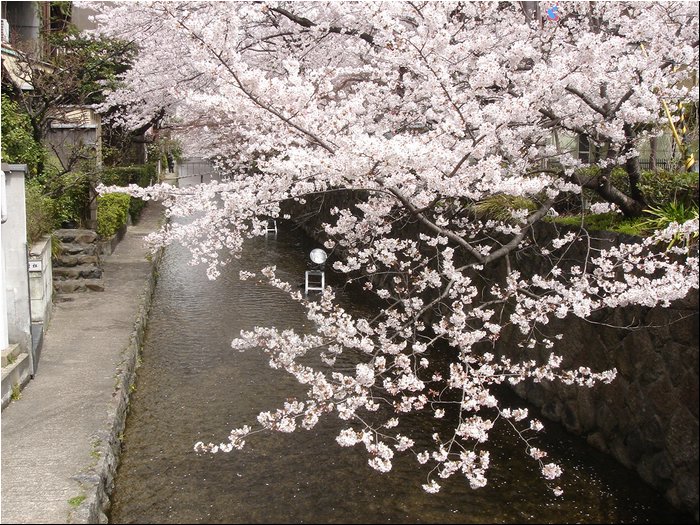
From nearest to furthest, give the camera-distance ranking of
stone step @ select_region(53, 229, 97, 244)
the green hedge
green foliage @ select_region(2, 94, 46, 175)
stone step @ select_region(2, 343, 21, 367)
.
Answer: stone step @ select_region(2, 343, 21, 367) < green foliage @ select_region(2, 94, 46, 175) < stone step @ select_region(53, 229, 97, 244) < the green hedge

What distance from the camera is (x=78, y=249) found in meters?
11.2

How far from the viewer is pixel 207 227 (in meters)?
8.20

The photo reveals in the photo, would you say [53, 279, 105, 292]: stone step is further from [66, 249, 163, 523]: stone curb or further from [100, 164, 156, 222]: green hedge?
[100, 164, 156, 222]: green hedge

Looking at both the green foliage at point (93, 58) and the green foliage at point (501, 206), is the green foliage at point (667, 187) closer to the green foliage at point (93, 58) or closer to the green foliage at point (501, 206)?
the green foliage at point (501, 206)

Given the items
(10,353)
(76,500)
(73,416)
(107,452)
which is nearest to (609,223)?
(107,452)

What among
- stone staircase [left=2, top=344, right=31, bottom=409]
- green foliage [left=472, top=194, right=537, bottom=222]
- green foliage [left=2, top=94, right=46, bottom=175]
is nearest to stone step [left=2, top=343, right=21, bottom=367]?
stone staircase [left=2, top=344, right=31, bottom=409]

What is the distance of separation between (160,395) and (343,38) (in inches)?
252

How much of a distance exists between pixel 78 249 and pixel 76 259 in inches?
13.1

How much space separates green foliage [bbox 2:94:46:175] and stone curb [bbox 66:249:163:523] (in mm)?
5297

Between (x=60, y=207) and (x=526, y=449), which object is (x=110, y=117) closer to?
(x=60, y=207)

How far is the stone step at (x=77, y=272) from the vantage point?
35.0 ft

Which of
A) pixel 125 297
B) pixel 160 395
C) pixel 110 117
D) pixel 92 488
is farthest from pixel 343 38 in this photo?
pixel 110 117

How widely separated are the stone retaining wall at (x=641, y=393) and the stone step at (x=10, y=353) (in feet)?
18.8

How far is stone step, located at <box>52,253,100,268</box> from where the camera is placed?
35.6ft
